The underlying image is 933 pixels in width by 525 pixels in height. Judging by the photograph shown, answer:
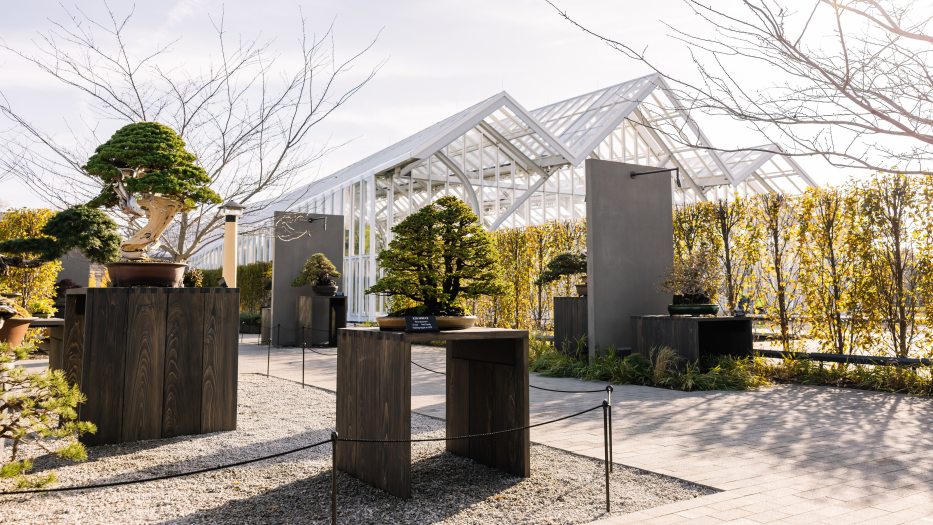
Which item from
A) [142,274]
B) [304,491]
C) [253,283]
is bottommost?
[304,491]

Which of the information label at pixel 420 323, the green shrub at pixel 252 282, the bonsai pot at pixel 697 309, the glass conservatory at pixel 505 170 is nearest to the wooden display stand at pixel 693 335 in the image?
the bonsai pot at pixel 697 309

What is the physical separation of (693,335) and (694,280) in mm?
930

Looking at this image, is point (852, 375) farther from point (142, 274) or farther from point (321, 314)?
point (321, 314)

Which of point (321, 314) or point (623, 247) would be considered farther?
point (321, 314)

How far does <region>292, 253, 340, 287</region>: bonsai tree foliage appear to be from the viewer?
48.5 feet

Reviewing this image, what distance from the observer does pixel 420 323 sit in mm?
3715

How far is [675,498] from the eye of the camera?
3557 mm

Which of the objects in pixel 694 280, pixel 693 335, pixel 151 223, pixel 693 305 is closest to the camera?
pixel 151 223

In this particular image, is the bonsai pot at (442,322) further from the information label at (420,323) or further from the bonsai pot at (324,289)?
the bonsai pot at (324,289)

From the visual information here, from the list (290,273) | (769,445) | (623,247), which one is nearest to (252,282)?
(290,273)

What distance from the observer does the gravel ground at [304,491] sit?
335cm

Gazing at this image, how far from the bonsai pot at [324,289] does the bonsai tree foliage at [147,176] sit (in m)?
9.20

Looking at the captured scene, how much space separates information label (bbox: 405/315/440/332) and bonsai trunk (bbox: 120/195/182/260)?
10.3 feet

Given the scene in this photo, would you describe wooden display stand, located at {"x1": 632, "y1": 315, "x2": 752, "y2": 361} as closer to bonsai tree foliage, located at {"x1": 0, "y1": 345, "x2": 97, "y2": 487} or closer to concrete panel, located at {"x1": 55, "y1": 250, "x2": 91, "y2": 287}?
bonsai tree foliage, located at {"x1": 0, "y1": 345, "x2": 97, "y2": 487}
